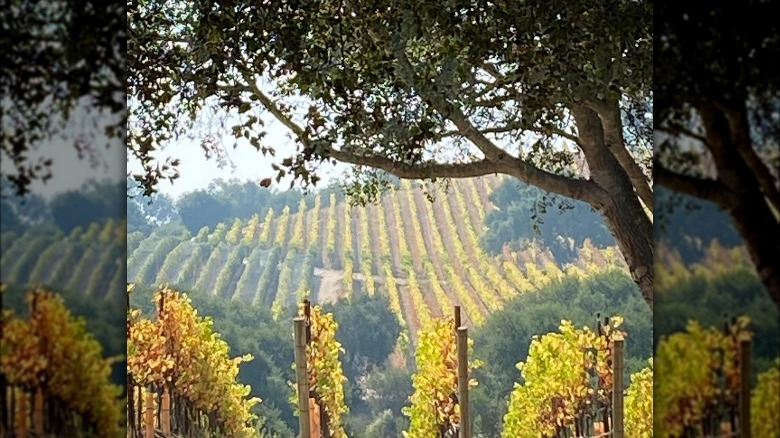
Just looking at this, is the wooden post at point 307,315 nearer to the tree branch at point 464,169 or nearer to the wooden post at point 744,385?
the tree branch at point 464,169

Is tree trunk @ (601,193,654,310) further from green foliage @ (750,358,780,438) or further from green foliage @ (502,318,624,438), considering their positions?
green foliage @ (750,358,780,438)

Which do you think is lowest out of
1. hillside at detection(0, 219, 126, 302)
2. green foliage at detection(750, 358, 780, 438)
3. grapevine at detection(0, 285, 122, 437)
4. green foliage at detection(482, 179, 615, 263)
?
green foliage at detection(750, 358, 780, 438)

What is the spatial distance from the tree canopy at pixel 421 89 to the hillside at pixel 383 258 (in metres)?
0.24

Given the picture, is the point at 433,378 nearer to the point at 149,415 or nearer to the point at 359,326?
the point at 359,326

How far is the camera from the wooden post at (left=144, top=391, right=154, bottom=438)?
455 cm

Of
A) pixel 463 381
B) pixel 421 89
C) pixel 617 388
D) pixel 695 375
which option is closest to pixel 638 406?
pixel 617 388

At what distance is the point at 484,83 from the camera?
4168mm

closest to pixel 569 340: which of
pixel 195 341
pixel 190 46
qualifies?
pixel 195 341

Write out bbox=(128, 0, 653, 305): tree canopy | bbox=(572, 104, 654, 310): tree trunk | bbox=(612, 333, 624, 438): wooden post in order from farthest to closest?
1. bbox=(612, 333, 624, 438): wooden post
2. bbox=(572, 104, 654, 310): tree trunk
3. bbox=(128, 0, 653, 305): tree canopy

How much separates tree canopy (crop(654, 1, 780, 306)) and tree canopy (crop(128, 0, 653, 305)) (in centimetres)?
235

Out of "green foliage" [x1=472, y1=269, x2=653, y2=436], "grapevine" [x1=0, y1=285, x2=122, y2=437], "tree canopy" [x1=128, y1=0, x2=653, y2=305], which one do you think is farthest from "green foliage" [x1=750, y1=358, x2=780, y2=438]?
"green foliage" [x1=472, y1=269, x2=653, y2=436]

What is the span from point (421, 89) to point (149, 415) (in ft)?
6.11

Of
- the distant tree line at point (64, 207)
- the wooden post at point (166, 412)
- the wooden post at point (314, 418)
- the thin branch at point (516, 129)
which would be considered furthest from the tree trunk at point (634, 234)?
the distant tree line at point (64, 207)

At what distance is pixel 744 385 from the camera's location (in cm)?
129
